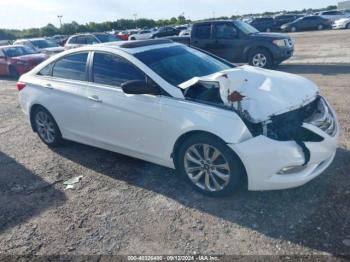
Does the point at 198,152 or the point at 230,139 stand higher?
the point at 230,139

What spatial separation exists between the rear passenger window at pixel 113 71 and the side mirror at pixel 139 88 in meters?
0.25

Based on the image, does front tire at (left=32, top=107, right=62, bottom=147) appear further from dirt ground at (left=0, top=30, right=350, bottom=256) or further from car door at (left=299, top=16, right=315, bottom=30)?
car door at (left=299, top=16, right=315, bottom=30)

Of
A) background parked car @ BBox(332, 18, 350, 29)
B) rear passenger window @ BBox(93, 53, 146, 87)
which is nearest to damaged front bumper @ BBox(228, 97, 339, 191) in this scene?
rear passenger window @ BBox(93, 53, 146, 87)

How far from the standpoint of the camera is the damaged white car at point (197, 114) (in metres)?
3.48

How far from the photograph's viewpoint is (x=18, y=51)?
Result: 1515 cm

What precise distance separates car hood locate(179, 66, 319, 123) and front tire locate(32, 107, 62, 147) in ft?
8.20

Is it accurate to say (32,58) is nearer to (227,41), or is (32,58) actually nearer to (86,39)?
(86,39)

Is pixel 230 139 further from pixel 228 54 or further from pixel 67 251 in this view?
pixel 228 54

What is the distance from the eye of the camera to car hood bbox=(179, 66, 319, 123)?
360cm

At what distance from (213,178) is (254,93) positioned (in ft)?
3.41

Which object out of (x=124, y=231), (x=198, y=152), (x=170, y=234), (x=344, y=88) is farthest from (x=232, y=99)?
(x=344, y=88)

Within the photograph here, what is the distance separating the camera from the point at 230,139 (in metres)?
3.48

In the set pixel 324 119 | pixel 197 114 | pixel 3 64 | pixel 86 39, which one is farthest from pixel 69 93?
pixel 86 39

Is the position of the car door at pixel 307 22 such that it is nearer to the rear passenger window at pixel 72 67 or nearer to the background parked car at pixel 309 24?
the background parked car at pixel 309 24
